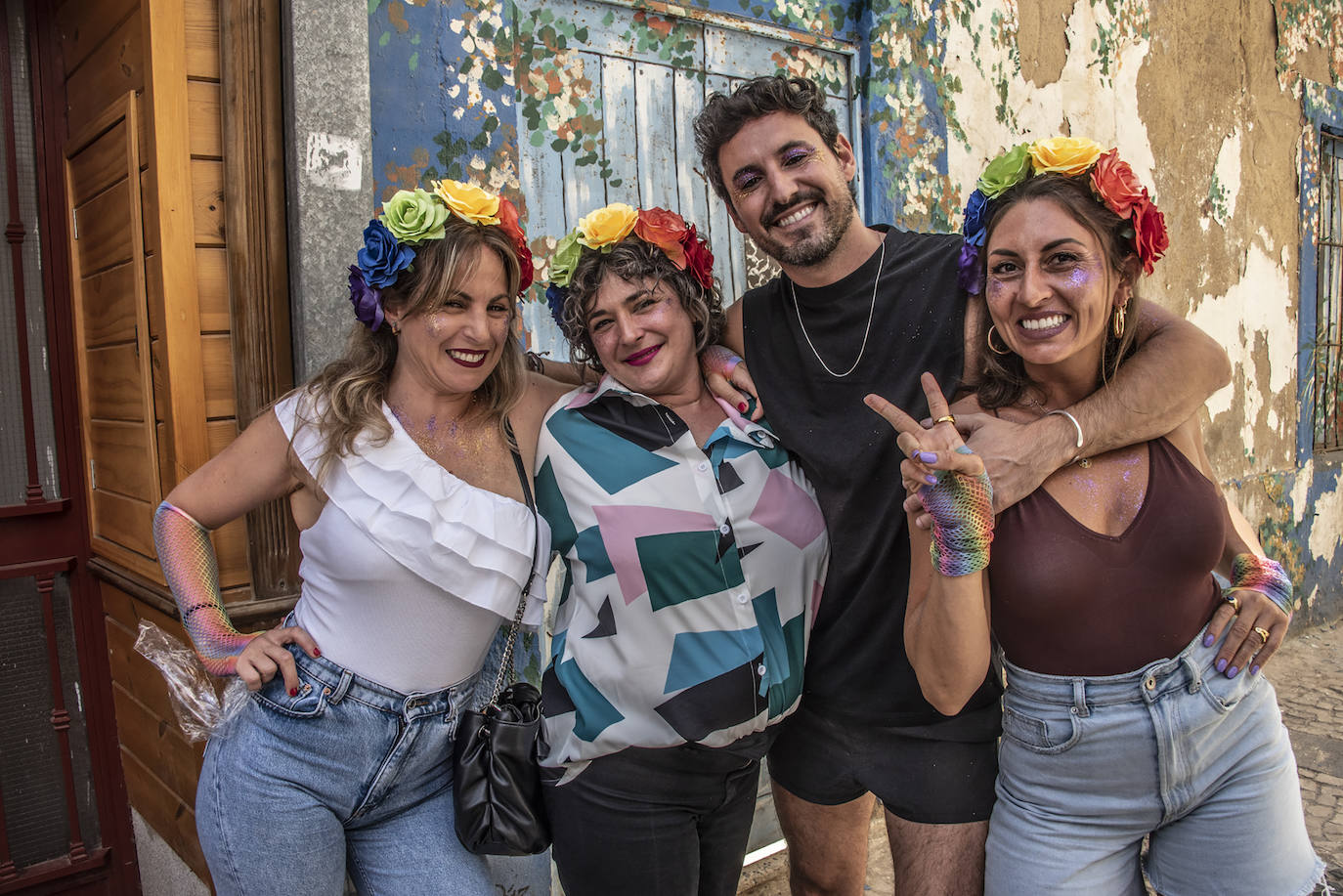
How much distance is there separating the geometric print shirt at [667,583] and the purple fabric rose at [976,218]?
69 centimetres

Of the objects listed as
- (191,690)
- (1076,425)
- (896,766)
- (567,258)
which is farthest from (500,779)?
(1076,425)

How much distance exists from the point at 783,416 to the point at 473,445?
2.53ft

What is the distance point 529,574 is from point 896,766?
1002 millimetres

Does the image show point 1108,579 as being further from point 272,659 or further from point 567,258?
point 272,659

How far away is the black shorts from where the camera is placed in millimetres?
2094

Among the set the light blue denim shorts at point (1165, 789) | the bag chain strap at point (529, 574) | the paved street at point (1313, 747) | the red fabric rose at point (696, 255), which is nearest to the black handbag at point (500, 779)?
the bag chain strap at point (529, 574)

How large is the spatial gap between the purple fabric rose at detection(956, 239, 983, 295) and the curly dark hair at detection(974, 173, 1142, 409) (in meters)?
0.02

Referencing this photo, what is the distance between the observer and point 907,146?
386 centimetres

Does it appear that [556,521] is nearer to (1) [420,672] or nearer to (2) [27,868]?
(1) [420,672]

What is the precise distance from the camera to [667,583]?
2016 millimetres

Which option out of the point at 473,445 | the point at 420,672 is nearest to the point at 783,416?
the point at 473,445

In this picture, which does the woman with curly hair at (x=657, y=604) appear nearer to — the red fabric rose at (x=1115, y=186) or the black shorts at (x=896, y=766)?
the black shorts at (x=896, y=766)

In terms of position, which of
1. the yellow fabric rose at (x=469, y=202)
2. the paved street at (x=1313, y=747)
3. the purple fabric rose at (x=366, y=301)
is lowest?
the paved street at (x=1313, y=747)

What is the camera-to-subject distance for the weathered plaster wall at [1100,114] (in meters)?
2.75
